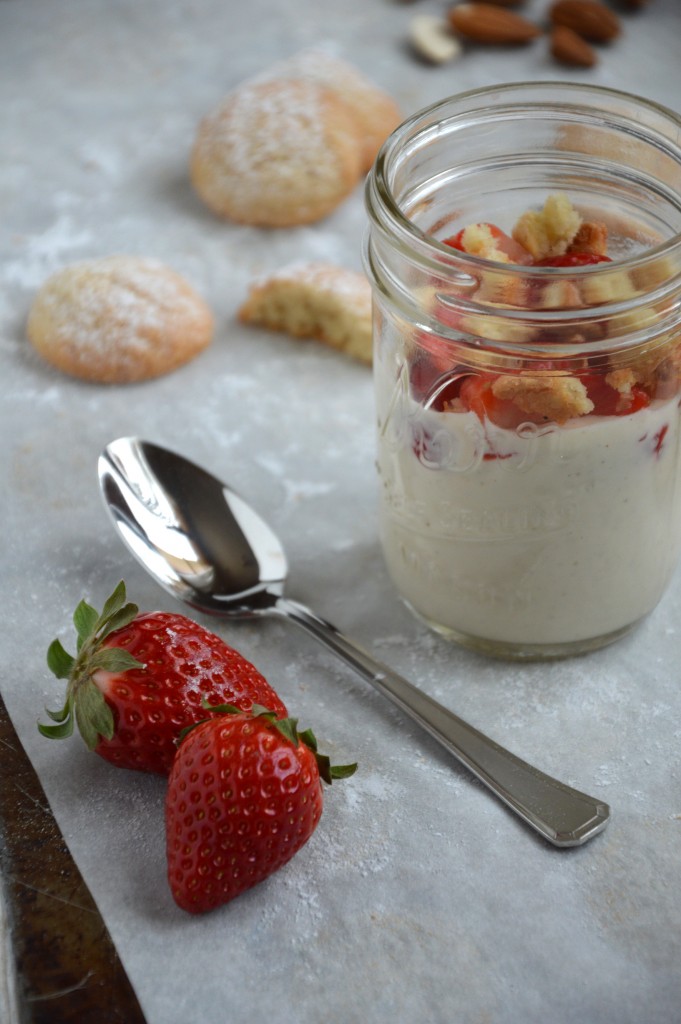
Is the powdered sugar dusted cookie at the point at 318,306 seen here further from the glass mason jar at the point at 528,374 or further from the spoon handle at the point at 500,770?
the spoon handle at the point at 500,770

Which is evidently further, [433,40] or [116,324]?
[433,40]

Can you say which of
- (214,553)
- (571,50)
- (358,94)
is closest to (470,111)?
(214,553)

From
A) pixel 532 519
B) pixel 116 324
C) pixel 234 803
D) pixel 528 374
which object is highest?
pixel 528 374

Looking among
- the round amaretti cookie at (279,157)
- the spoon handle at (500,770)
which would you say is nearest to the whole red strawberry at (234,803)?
the spoon handle at (500,770)

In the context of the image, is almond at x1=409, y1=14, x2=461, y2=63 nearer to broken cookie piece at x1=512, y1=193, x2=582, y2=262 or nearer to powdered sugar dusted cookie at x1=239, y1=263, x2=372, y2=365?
powdered sugar dusted cookie at x1=239, y1=263, x2=372, y2=365

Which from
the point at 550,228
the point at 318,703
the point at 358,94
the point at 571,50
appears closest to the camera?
the point at 550,228

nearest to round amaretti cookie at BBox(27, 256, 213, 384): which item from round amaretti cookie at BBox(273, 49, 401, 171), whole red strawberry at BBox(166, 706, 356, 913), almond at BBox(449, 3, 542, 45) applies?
round amaretti cookie at BBox(273, 49, 401, 171)

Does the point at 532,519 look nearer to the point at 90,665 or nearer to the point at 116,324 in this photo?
the point at 90,665
